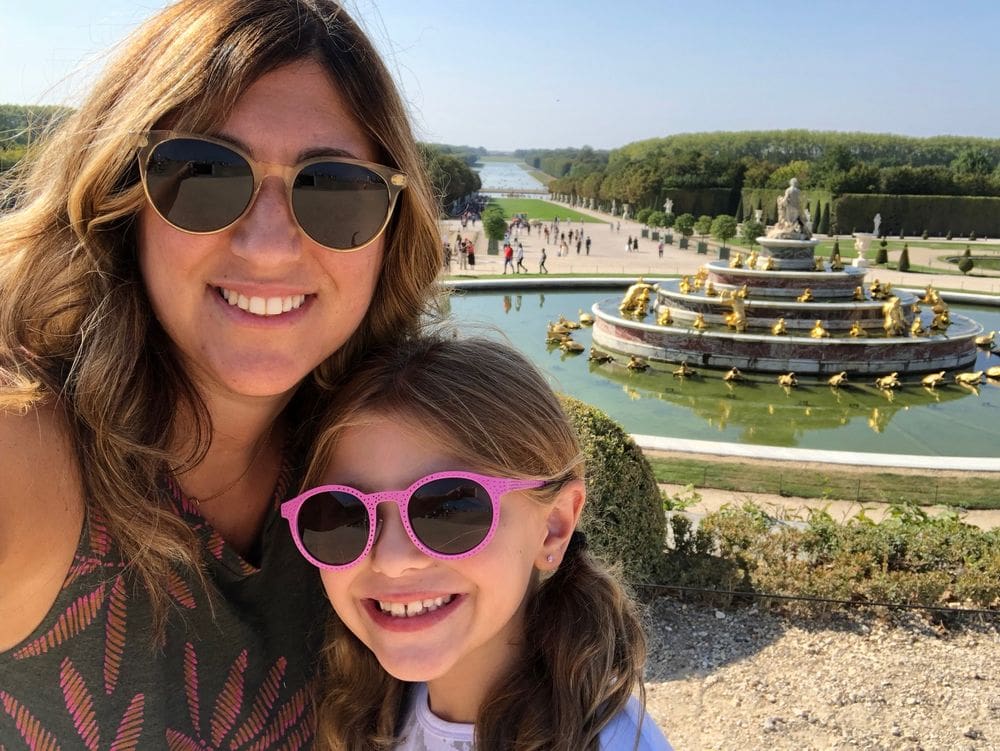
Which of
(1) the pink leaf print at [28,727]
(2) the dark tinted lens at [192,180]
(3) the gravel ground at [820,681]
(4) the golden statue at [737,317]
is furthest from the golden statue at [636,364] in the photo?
(1) the pink leaf print at [28,727]

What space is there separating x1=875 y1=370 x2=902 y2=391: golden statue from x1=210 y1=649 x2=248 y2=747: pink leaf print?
13.2 metres

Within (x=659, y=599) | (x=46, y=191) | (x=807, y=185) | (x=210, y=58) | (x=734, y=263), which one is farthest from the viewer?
(x=807, y=185)

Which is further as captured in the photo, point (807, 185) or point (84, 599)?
point (807, 185)

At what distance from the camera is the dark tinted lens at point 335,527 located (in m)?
1.56

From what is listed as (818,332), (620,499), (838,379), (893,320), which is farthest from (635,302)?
(620,499)

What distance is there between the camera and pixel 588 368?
A: 14258mm

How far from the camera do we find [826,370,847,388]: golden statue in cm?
1298

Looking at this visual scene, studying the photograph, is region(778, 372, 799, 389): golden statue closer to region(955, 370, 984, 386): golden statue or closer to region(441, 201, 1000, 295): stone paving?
region(955, 370, 984, 386): golden statue

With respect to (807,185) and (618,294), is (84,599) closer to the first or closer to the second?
(618,294)

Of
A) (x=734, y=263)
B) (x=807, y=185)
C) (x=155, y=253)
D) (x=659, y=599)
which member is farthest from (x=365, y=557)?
(x=807, y=185)

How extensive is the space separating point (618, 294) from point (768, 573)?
59.6ft

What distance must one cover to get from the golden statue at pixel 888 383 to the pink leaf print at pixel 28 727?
13.5 m

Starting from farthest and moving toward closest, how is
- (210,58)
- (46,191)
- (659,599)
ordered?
(659,599) < (46,191) < (210,58)

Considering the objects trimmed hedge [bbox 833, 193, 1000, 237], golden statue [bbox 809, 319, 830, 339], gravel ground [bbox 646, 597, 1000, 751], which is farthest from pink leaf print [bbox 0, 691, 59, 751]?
trimmed hedge [bbox 833, 193, 1000, 237]
